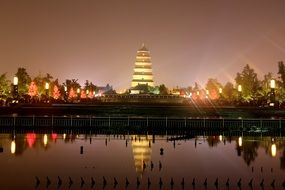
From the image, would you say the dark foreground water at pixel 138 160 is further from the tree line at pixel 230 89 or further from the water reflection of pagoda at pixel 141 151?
the tree line at pixel 230 89

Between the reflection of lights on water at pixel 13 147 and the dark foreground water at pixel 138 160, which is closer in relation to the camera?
the dark foreground water at pixel 138 160

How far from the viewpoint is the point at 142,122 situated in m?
50.2

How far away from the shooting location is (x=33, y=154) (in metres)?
35.5

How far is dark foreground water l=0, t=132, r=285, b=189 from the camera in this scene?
1056 inches

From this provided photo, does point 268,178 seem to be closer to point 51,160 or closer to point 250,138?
point 51,160

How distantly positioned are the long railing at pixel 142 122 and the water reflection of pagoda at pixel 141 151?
482 cm

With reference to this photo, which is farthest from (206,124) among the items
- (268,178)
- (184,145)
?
(268,178)

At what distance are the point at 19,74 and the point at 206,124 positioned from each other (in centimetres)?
5773

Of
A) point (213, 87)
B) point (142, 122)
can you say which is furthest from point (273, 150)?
point (213, 87)

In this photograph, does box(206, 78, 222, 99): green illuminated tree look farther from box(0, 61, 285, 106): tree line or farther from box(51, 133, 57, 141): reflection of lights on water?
box(51, 133, 57, 141): reflection of lights on water

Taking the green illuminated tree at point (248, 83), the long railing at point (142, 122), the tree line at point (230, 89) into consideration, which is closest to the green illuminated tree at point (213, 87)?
the tree line at point (230, 89)

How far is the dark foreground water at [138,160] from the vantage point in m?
26.8

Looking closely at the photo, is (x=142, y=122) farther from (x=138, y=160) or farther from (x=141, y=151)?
(x=138, y=160)

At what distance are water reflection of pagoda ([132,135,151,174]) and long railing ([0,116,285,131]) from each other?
190 inches
